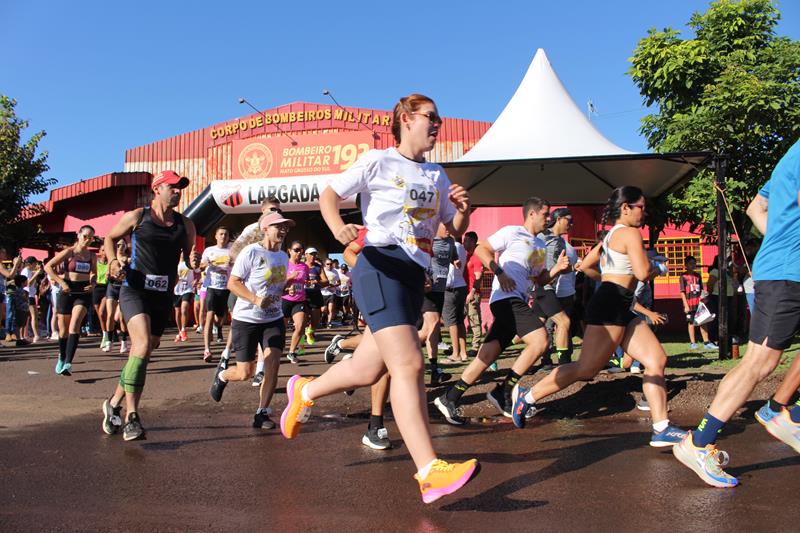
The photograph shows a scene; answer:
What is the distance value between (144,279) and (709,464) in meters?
4.08

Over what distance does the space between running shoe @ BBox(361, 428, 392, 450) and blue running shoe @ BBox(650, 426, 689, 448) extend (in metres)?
1.82

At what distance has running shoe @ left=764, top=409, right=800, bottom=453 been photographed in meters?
4.06

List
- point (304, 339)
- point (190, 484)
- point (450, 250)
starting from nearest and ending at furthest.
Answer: point (190, 484)
point (450, 250)
point (304, 339)

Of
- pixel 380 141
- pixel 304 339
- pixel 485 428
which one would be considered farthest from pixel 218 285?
pixel 380 141

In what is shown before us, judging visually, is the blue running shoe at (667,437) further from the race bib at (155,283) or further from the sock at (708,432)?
the race bib at (155,283)

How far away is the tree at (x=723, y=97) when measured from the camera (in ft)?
42.2

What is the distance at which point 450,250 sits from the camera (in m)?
8.23

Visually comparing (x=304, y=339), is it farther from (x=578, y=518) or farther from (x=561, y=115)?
(x=578, y=518)

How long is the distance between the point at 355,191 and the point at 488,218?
15810mm

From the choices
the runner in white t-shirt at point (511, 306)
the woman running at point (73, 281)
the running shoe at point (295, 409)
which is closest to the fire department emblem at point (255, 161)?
the woman running at point (73, 281)

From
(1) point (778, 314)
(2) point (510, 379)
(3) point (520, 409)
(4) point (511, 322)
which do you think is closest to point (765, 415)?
(1) point (778, 314)

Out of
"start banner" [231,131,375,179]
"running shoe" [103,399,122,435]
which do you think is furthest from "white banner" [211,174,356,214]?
"running shoe" [103,399,122,435]

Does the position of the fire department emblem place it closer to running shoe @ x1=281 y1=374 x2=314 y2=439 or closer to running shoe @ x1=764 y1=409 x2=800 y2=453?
running shoe @ x1=281 y1=374 x2=314 y2=439

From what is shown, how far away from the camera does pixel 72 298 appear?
9.72 m
